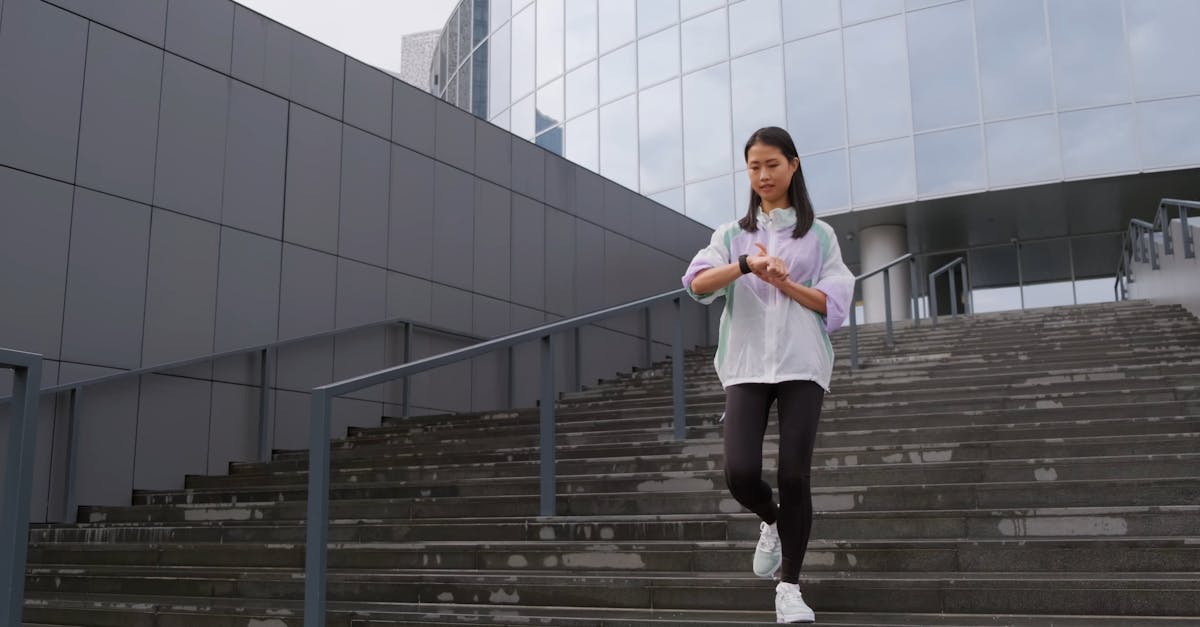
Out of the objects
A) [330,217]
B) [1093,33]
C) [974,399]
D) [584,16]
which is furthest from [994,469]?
[584,16]

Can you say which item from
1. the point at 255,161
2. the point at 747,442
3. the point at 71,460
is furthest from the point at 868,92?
the point at 747,442

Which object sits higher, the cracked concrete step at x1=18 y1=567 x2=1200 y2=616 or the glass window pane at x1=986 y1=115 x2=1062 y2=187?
the glass window pane at x1=986 y1=115 x2=1062 y2=187

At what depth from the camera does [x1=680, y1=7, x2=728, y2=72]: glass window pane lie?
853 inches

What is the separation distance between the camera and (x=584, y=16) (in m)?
24.0

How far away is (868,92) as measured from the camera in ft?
64.1

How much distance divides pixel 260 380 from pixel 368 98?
337cm

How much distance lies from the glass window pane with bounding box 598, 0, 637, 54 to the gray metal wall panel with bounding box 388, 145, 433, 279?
1191cm

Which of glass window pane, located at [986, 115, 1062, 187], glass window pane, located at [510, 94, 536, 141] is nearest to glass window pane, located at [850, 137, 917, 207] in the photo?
glass window pane, located at [986, 115, 1062, 187]

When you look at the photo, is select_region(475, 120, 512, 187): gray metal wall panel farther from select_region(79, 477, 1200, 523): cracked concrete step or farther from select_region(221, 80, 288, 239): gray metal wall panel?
select_region(79, 477, 1200, 523): cracked concrete step

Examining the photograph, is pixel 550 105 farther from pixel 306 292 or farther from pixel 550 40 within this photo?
pixel 306 292

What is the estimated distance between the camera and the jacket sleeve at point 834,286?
12.0ft

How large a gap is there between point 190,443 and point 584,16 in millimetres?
16722

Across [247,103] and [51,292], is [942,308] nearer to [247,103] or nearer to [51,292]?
[247,103]

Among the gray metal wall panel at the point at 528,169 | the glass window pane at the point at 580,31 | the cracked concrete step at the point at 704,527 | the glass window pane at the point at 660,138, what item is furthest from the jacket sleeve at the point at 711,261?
the glass window pane at the point at 580,31
